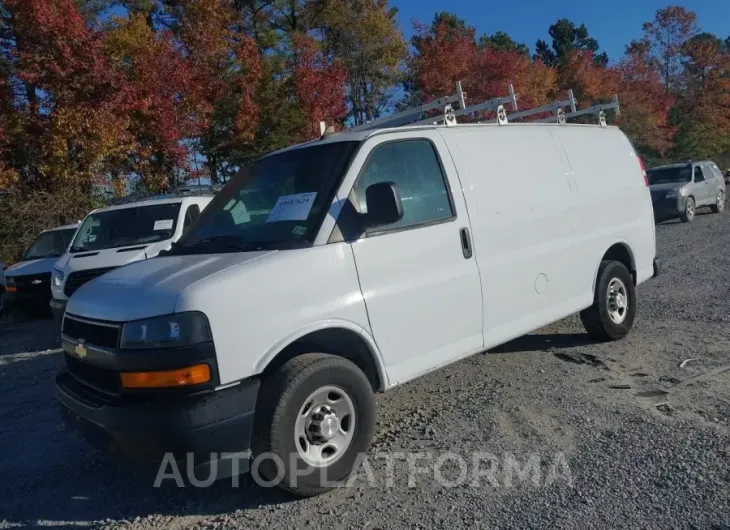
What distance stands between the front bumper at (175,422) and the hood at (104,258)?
532 centimetres

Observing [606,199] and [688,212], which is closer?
[606,199]

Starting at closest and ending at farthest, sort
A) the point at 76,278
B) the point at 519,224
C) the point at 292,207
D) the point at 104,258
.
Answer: the point at 292,207
the point at 519,224
the point at 76,278
the point at 104,258

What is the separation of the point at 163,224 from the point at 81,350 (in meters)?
5.65

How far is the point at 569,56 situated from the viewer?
36.7 metres

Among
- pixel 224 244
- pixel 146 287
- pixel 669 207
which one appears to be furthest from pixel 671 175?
pixel 146 287

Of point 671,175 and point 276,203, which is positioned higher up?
point 276,203

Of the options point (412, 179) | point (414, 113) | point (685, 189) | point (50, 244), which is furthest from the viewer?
point (685, 189)

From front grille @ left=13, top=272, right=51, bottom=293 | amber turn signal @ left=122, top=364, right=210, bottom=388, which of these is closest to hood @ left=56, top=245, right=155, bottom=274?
front grille @ left=13, top=272, right=51, bottom=293

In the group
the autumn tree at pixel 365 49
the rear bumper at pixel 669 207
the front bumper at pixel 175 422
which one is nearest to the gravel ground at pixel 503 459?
the front bumper at pixel 175 422

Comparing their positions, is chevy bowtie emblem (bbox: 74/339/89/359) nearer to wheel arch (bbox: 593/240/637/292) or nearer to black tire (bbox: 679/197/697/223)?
wheel arch (bbox: 593/240/637/292)

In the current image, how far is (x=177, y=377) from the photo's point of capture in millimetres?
3057

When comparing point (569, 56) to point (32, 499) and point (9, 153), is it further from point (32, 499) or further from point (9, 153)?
point (32, 499)

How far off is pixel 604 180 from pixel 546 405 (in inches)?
95.6

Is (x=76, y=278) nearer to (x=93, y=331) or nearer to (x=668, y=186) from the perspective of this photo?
(x=93, y=331)
